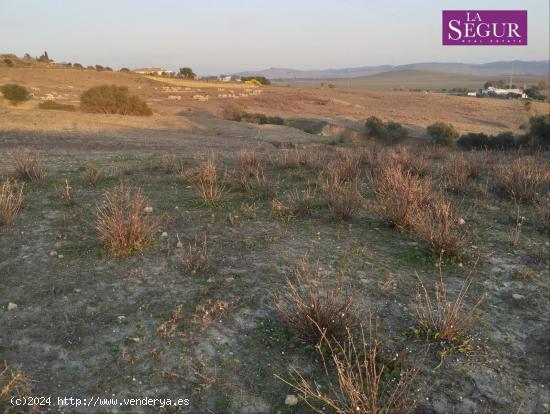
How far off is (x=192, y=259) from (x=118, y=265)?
2.57 ft

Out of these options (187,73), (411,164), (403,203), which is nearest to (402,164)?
(411,164)

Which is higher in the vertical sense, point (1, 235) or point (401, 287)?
point (1, 235)

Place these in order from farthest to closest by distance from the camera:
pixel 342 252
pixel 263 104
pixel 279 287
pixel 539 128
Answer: pixel 263 104
pixel 539 128
pixel 342 252
pixel 279 287

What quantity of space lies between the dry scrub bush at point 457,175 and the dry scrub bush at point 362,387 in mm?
5020

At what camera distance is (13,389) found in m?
2.81

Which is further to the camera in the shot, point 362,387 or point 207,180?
point 207,180

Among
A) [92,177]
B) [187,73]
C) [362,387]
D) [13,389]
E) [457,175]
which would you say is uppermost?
[187,73]

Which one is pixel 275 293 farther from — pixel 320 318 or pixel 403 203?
pixel 403 203

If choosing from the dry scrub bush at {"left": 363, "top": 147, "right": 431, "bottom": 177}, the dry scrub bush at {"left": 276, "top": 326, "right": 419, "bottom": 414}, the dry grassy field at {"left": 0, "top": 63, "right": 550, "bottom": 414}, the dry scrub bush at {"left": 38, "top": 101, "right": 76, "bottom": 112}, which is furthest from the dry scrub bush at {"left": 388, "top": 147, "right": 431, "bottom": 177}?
the dry scrub bush at {"left": 38, "top": 101, "right": 76, "bottom": 112}

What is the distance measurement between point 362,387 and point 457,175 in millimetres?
6555

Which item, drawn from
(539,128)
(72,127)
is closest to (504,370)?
(72,127)

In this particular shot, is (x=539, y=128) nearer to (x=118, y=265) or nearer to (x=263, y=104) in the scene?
(x=118, y=265)

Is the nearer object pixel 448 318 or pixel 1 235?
pixel 448 318

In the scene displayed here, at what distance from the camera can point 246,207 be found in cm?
663
